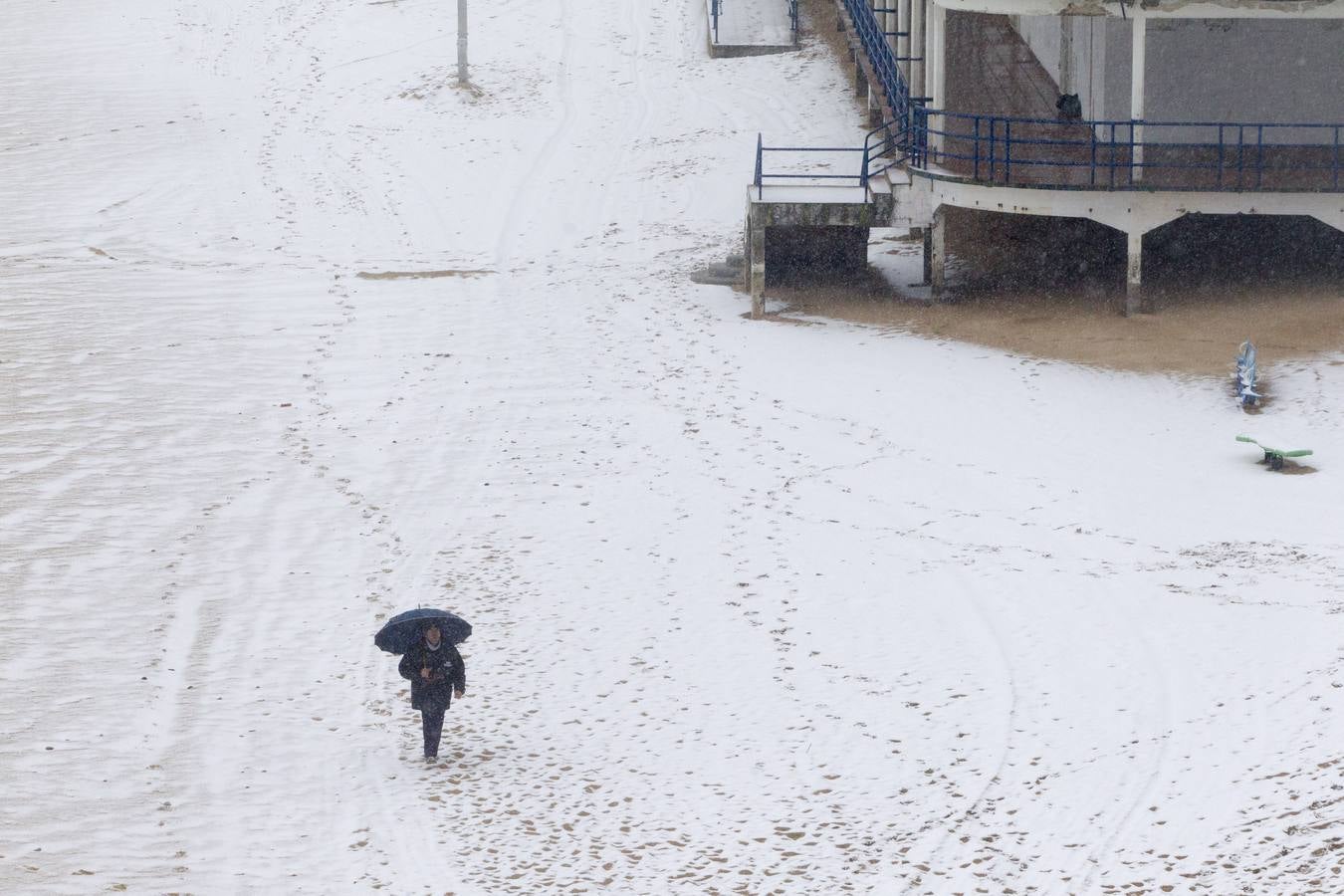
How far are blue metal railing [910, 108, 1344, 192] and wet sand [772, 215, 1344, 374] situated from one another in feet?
4.86

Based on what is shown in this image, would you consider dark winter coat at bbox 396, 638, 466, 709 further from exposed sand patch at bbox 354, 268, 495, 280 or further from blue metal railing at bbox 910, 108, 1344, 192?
exposed sand patch at bbox 354, 268, 495, 280

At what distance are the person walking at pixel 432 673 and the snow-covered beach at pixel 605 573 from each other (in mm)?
493

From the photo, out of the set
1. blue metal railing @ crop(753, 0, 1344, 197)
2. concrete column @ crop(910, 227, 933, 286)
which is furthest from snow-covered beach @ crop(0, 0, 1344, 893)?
blue metal railing @ crop(753, 0, 1344, 197)

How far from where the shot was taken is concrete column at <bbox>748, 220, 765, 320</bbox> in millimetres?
26578

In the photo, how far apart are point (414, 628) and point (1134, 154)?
15824 millimetres

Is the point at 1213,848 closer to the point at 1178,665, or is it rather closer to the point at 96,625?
the point at 1178,665

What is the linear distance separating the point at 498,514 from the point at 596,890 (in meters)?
8.25

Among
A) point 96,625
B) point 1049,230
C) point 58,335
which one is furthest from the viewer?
point 1049,230

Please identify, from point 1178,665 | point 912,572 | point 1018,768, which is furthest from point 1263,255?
point 1018,768

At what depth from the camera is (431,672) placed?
1362 centimetres

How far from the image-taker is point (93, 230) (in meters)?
31.6

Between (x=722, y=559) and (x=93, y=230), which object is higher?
(x=93, y=230)

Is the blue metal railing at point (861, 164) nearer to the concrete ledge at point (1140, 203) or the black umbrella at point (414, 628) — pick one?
the concrete ledge at point (1140, 203)

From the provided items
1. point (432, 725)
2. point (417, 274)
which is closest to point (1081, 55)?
point (417, 274)
